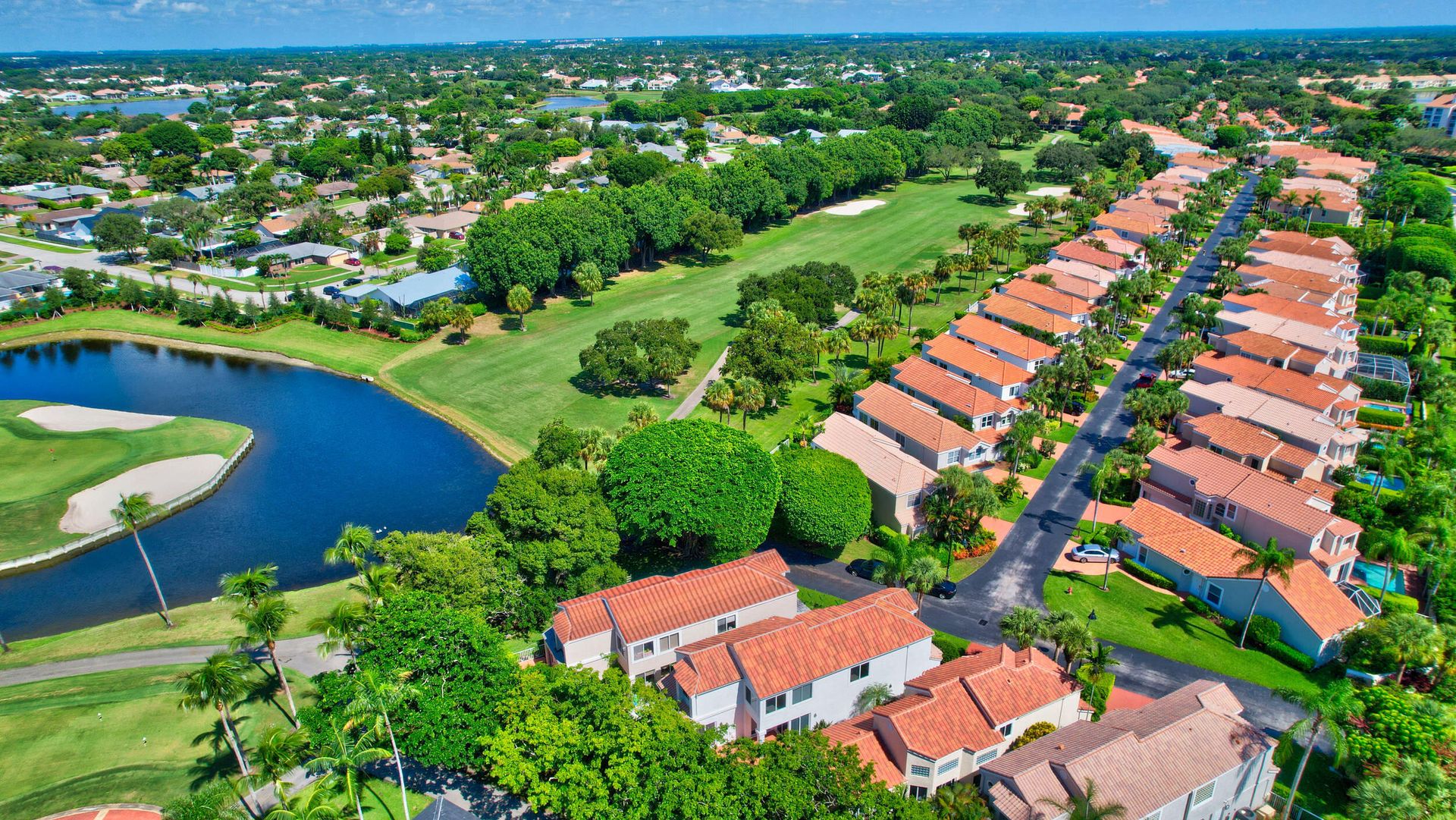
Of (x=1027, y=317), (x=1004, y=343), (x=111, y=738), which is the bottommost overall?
(x=111, y=738)

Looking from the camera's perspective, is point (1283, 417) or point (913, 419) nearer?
point (1283, 417)

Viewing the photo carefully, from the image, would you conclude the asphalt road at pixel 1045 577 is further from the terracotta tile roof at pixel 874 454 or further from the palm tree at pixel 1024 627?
the terracotta tile roof at pixel 874 454

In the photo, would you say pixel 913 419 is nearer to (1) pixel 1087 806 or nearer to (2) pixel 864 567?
(2) pixel 864 567

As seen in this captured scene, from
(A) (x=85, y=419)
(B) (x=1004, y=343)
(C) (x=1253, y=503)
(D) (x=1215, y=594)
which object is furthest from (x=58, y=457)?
(C) (x=1253, y=503)

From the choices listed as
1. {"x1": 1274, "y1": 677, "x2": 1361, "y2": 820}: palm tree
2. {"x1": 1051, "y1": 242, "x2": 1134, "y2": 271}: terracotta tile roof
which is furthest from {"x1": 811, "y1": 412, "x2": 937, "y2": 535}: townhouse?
{"x1": 1051, "y1": 242, "x2": 1134, "y2": 271}: terracotta tile roof

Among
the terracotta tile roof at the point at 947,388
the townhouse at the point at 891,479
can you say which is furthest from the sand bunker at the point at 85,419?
the terracotta tile roof at the point at 947,388

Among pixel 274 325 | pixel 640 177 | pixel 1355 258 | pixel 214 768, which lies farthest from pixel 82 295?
pixel 1355 258
